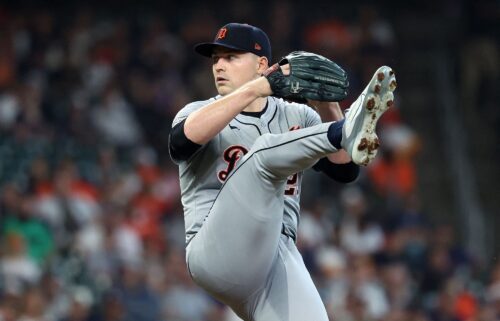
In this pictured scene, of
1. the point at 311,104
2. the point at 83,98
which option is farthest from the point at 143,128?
the point at 311,104

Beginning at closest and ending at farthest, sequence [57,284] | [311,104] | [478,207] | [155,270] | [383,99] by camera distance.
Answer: [383,99], [311,104], [57,284], [155,270], [478,207]

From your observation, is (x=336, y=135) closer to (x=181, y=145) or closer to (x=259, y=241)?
(x=259, y=241)

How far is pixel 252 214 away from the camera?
5.04m

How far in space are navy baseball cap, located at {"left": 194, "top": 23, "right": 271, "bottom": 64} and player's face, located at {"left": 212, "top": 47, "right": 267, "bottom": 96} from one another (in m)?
0.04

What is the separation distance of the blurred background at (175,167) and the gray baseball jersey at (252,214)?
3.93 meters

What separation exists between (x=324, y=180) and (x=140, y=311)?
10.9 feet

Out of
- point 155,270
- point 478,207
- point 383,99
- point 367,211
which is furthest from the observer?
point 478,207

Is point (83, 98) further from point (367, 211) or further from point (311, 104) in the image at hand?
point (311, 104)

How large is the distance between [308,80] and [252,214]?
65cm

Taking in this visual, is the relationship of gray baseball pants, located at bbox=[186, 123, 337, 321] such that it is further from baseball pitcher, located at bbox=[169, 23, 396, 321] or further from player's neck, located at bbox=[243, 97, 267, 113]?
player's neck, located at bbox=[243, 97, 267, 113]

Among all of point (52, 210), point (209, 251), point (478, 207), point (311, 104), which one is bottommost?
point (478, 207)

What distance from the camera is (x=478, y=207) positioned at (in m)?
13.0

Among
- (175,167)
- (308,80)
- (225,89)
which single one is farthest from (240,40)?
(175,167)

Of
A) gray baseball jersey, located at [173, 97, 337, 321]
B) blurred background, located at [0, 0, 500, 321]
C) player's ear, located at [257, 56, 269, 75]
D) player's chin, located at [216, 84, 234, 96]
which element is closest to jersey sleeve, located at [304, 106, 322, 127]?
gray baseball jersey, located at [173, 97, 337, 321]
